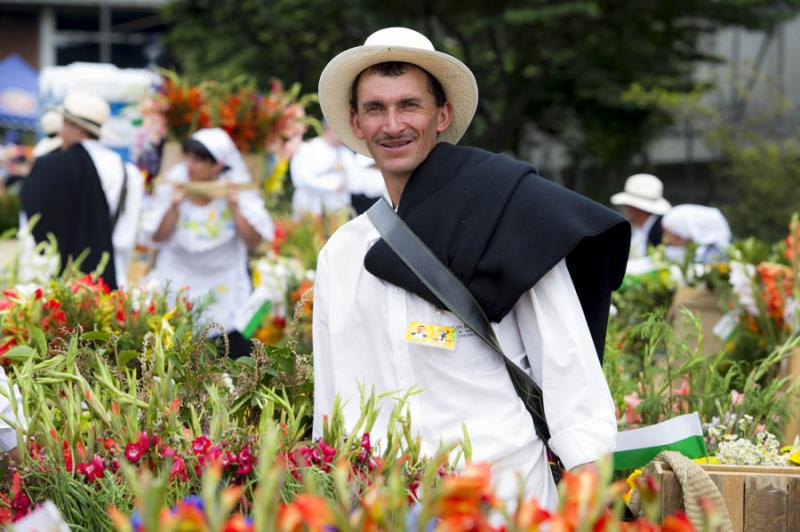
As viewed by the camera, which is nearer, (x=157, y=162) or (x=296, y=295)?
(x=296, y=295)

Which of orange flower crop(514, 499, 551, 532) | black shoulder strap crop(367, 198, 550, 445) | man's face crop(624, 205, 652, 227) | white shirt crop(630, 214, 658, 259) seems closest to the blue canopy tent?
man's face crop(624, 205, 652, 227)

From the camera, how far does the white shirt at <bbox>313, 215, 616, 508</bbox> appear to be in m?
2.77

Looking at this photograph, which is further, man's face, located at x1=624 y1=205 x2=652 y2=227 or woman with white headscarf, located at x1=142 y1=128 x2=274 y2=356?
man's face, located at x1=624 y1=205 x2=652 y2=227

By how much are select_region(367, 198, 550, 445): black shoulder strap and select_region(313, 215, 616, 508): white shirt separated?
3 cm

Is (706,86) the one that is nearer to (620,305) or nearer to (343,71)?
(620,305)

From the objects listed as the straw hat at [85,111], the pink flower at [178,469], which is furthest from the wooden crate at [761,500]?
the straw hat at [85,111]

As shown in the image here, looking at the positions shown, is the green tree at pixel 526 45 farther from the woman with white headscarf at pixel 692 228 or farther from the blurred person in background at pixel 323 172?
the woman with white headscarf at pixel 692 228

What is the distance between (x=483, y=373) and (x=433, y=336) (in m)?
0.14

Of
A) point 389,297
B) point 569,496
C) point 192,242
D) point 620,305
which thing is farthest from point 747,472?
point 192,242

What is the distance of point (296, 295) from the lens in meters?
7.12

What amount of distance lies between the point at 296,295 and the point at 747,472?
4.28m

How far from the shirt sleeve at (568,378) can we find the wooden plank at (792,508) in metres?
0.52

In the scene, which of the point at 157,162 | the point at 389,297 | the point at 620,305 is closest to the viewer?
the point at 389,297

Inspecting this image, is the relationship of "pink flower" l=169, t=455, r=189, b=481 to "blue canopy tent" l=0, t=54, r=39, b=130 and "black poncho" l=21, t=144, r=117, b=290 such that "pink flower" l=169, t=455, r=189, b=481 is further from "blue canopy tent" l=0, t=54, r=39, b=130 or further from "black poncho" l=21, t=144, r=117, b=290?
"blue canopy tent" l=0, t=54, r=39, b=130
